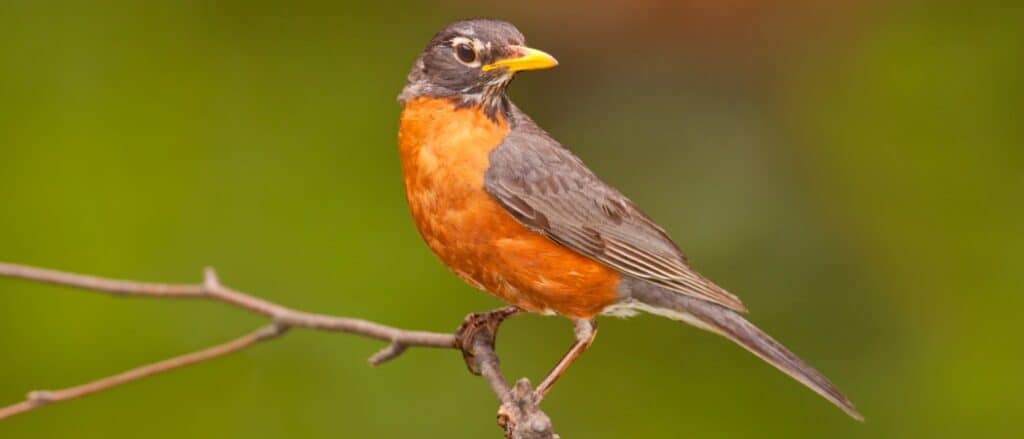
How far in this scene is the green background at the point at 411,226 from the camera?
4.48 metres

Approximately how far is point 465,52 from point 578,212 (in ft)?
1.61

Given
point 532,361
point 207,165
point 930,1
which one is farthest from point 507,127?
point 930,1

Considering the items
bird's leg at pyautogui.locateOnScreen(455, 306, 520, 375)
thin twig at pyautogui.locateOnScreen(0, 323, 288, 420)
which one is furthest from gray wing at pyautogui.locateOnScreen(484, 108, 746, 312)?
thin twig at pyautogui.locateOnScreen(0, 323, 288, 420)

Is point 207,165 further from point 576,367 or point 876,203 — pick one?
point 876,203

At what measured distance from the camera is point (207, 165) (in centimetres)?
473

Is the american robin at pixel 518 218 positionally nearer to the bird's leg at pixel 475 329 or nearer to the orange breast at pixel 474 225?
the orange breast at pixel 474 225

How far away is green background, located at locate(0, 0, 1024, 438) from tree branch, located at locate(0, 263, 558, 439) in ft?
4.38

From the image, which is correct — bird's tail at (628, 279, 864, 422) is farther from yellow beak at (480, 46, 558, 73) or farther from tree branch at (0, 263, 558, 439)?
yellow beak at (480, 46, 558, 73)

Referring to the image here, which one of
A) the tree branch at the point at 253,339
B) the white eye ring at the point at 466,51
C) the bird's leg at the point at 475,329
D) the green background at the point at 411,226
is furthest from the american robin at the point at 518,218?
the green background at the point at 411,226

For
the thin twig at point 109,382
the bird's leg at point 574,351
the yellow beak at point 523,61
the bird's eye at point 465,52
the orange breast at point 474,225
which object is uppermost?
the bird's eye at point 465,52

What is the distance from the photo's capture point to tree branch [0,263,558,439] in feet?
7.60

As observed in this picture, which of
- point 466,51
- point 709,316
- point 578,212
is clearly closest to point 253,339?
point 466,51

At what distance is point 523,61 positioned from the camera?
327 centimetres

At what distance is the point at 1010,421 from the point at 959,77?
1125 mm
